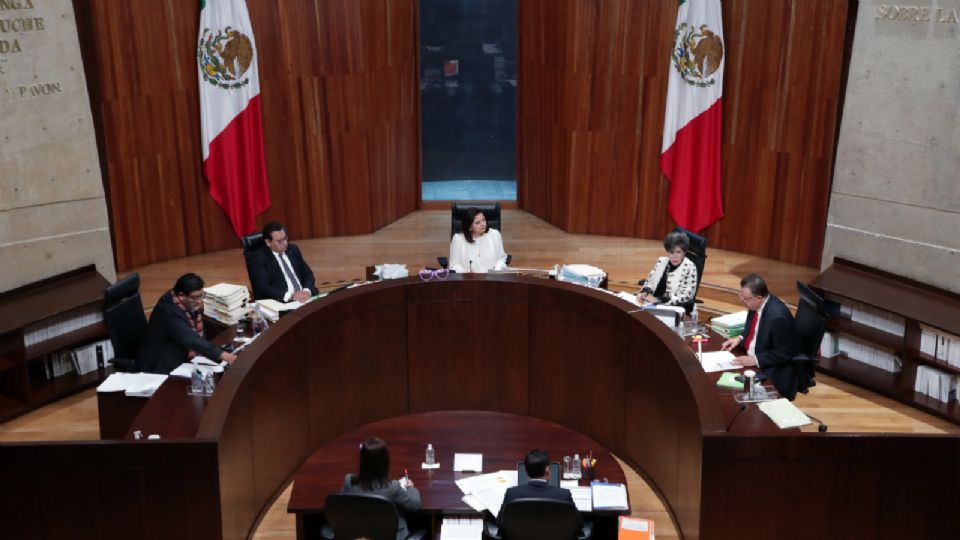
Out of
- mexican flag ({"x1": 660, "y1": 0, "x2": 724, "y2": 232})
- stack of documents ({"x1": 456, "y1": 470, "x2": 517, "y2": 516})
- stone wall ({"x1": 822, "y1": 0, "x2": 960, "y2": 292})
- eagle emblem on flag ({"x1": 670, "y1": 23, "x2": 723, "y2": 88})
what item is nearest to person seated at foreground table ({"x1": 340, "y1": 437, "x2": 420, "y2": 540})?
stack of documents ({"x1": 456, "y1": 470, "x2": 517, "y2": 516})

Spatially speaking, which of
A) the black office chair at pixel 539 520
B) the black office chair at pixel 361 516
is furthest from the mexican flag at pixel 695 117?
the black office chair at pixel 361 516

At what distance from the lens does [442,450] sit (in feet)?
17.5

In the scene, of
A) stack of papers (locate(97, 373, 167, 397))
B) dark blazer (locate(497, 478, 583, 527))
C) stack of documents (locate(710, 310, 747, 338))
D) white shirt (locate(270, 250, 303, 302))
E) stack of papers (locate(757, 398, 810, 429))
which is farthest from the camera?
white shirt (locate(270, 250, 303, 302))

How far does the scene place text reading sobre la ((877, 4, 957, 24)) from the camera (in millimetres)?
7098

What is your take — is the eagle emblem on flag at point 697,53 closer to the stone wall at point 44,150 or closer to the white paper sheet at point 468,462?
the stone wall at point 44,150

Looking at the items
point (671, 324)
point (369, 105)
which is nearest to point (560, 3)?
point (369, 105)

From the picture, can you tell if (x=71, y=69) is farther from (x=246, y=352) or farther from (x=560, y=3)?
(x=560, y=3)

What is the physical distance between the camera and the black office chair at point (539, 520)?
421 cm

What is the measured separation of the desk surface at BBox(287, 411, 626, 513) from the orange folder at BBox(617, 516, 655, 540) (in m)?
0.19

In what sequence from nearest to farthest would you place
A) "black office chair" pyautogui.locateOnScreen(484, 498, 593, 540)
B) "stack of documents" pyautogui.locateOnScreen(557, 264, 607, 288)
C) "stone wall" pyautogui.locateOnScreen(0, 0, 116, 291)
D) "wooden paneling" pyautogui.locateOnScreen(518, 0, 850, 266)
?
"black office chair" pyautogui.locateOnScreen(484, 498, 593, 540) → "stack of documents" pyautogui.locateOnScreen(557, 264, 607, 288) → "stone wall" pyautogui.locateOnScreen(0, 0, 116, 291) → "wooden paneling" pyautogui.locateOnScreen(518, 0, 850, 266)

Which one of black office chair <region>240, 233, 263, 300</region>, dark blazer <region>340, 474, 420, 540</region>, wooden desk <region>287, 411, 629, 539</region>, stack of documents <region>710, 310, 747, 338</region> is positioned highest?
black office chair <region>240, 233, 263, 300</region>

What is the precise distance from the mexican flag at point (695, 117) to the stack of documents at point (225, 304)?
15.1ft

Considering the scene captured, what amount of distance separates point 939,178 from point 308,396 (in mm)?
4455

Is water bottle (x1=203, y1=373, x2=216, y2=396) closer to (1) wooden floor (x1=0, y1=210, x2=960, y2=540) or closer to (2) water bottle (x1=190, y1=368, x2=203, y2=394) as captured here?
(2) water bottle (x1=190, y1=368, x2=203, y2=394)
